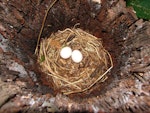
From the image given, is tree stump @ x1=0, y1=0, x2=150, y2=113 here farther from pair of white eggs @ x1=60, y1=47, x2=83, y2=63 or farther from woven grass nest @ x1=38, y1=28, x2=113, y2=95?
pair of white eggs @ x1=60, y1=47, x2=83, y2=63

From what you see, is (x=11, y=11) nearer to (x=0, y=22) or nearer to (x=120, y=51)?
(x=0, y=22)

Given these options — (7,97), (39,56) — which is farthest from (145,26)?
(7,97)

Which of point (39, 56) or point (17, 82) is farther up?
point (39, 56)

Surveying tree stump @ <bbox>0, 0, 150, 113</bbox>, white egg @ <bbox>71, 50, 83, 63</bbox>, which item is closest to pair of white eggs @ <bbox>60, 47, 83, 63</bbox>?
white egg @ <bbox>71, 50, 83, 63</bbox>

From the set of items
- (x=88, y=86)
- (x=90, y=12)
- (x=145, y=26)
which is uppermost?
(x=90, y=12)

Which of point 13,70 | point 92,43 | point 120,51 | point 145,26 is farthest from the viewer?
point 92,43

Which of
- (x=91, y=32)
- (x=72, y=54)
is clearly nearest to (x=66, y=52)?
(x=72, y=54)

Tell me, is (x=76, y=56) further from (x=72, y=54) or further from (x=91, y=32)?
(x=91, y=32)

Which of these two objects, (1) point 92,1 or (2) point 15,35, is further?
(1) point 92,1
